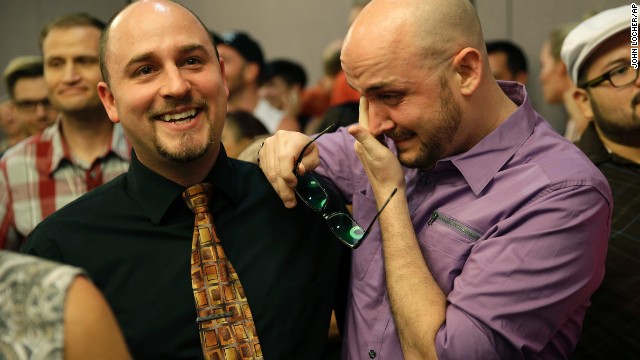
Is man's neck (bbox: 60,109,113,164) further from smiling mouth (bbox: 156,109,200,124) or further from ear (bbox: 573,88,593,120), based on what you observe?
ear (bbox: 573,88,593,120)

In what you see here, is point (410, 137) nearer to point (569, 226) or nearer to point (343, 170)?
point (343, 170)

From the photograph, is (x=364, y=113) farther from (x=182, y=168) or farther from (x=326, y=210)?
(x=182, y=168)

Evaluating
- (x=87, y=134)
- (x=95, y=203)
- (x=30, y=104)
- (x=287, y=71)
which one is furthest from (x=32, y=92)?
(x=95, y=203)

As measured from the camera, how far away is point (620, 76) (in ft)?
7.11

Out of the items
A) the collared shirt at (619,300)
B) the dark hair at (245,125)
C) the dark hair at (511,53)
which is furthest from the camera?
the dark hair at (511,53)

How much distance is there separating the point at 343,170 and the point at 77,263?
2.31 feet

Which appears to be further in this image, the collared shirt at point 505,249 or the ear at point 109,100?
the ear at point 109,100

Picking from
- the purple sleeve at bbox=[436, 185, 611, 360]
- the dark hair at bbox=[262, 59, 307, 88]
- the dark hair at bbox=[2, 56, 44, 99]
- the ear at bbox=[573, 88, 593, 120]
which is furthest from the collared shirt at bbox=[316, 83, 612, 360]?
the dark hair at bbox=[262, 59, 307, 88]

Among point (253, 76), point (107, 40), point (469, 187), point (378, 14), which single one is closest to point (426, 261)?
point (469, 187)

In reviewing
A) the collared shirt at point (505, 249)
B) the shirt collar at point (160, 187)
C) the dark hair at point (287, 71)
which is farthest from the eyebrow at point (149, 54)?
the dark hair at point (287, 71)

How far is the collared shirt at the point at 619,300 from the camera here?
1.90 m

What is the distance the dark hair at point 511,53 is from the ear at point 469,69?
96.7 inches

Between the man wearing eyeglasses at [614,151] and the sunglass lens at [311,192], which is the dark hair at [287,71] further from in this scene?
the sunglass lens at [311,192]

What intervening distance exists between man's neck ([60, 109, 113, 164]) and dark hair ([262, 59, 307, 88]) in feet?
8.92
